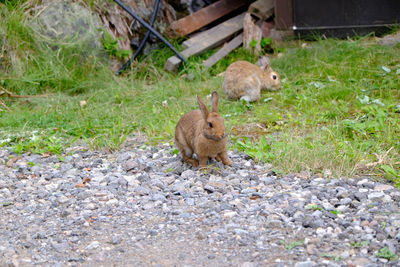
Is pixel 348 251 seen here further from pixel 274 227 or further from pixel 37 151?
pixel 37 151

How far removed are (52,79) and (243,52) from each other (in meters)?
3.04

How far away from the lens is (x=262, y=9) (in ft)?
28.6

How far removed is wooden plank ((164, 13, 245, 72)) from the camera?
26.2 feet

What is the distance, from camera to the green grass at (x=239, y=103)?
14.9 feet

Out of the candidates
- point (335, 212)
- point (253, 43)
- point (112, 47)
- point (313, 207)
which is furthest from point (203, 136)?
point (253, 43)

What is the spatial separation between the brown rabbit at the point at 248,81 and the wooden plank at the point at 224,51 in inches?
49.7

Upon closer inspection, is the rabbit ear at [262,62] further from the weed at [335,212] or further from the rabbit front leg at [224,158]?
the weed at [335,212]

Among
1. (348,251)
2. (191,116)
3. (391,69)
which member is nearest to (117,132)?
(191,116)

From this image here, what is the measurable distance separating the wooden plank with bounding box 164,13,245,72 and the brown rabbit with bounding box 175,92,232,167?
3.45 metres

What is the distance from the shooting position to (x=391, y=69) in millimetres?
6598

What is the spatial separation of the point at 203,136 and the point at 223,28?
4887 mm

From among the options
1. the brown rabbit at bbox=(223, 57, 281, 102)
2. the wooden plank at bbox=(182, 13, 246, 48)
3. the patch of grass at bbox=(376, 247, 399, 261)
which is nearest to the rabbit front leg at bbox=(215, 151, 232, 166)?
the patch of grass at bbox=(376, 247, 399, 261)

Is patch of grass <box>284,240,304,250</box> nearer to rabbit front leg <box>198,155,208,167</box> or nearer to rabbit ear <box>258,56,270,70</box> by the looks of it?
rabbit front leg <box>198,155,208,167</box>

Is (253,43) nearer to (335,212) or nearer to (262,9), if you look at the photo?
(262,9)
